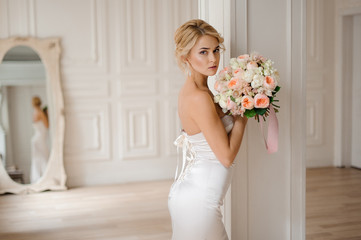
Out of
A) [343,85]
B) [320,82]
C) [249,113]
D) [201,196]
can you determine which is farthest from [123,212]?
[343,85]

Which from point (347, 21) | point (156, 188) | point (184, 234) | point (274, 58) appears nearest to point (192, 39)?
point (274, 58)

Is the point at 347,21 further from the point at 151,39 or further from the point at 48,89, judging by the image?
the point at 48,89

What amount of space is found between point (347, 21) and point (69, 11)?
4.00 meters

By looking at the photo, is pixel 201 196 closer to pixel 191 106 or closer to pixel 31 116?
pixel 191 106

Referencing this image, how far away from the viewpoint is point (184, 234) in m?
2.24

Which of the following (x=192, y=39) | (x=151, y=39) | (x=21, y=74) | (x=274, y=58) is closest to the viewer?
(x=192, y=39)

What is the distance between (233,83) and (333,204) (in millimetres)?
3083

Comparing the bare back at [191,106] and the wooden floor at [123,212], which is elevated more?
the bare back at [191,106]

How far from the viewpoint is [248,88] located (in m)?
2.16

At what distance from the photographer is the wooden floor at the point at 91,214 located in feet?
13.1

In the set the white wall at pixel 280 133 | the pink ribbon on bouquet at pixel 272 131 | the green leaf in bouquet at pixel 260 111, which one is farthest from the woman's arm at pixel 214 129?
the white wall at pixel 280 133

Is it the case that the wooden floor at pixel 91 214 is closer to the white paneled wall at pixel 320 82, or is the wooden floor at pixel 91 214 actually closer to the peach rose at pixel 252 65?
the peach rose at pixel 252 65

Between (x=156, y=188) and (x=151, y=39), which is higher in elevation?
(x=151, y=39)

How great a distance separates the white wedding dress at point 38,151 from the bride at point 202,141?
3.75 meters
